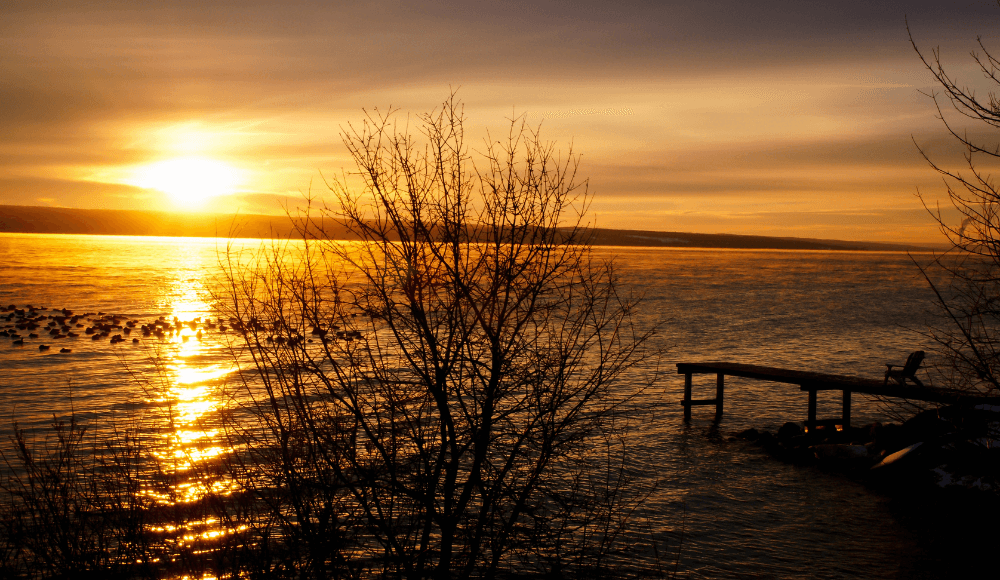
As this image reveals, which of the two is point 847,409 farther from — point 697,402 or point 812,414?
point 697,402

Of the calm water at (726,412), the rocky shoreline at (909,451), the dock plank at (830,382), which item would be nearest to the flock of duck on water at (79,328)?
the calm water at (726,412)

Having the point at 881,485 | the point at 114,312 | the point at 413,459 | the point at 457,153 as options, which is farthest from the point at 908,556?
the point at 114,312

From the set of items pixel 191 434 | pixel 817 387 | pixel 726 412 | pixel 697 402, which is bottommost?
pixel 726 412

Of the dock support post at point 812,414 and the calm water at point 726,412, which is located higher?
the dock support post at point 812,414

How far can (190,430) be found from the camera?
53.3 feet

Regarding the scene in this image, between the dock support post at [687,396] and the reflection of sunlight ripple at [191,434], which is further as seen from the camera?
the dock support post at [687,396]

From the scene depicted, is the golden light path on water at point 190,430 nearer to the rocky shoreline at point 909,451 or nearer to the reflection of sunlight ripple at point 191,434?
the reflection of sunlight ripple at point 191,434

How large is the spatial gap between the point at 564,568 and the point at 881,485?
25.8ft

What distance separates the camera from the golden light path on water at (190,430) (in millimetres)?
8430

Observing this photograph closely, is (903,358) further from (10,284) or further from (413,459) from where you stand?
(10,284)

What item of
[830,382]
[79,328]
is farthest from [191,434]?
[79,328]

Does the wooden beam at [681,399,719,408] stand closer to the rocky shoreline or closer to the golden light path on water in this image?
the rocky shoreline

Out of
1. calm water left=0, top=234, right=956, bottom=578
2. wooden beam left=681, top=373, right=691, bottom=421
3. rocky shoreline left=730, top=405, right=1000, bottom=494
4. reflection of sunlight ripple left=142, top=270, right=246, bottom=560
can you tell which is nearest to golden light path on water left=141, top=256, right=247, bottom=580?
reflection of sunlight ripple left=142, top=270, right=246, bottom=560

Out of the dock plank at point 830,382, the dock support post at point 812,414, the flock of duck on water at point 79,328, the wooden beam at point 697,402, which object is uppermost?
the dock plank at point 830,382
